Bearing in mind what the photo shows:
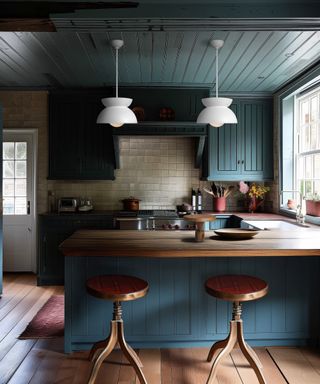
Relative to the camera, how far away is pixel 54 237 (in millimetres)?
5445

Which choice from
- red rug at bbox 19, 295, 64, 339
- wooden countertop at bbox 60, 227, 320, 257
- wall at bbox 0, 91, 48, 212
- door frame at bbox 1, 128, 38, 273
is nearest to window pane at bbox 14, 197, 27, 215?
door frame at bbox 1, 128, 38, 273

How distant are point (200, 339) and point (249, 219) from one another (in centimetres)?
203

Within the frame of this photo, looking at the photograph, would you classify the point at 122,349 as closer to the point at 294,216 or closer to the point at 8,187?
the point at 294,216

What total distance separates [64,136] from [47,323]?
2.65 metres

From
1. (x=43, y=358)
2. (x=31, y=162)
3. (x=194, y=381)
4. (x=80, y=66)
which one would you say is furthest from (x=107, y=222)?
(x=194, y=381)

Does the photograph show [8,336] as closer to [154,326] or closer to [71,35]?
[154,326]

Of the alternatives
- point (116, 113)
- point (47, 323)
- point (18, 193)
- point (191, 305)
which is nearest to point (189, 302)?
point (191, 305)

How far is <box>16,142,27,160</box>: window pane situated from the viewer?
19.6 feet

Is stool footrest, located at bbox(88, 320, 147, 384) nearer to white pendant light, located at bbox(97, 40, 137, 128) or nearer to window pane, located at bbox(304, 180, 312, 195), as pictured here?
white pendant light, located at bbox(97, 40, 137, 128)

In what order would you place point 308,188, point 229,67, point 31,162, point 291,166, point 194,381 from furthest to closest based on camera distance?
point 31,162 → point 291,166 → point 308,188 → point 229,67 → point 194,381

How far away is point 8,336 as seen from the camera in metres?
3.69

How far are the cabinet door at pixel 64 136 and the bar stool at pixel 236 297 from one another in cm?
334

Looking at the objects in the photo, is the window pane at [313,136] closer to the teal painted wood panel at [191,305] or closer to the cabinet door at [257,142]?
the cabinet door at [257,142]

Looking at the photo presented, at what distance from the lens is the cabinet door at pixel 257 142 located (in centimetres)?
577
